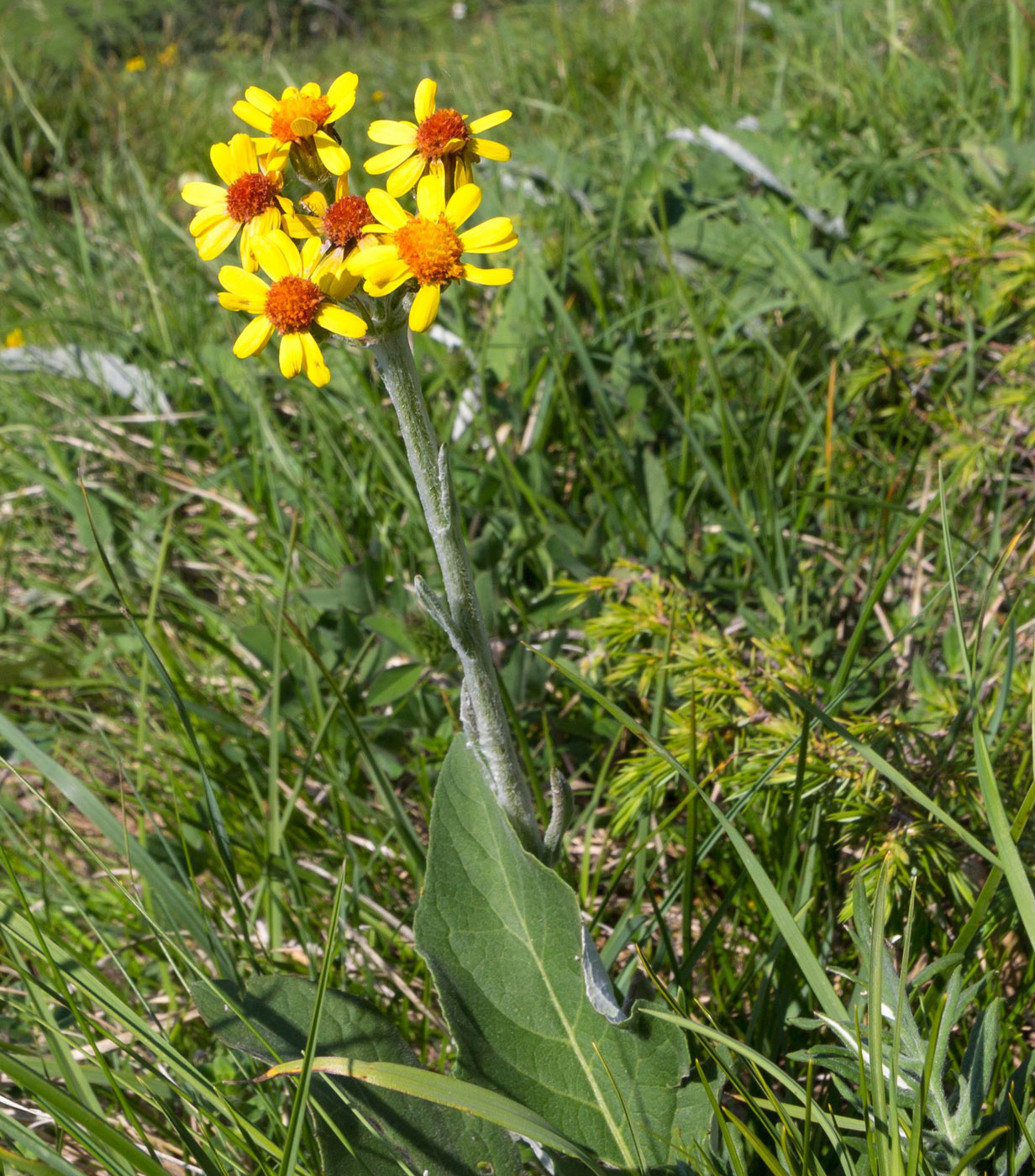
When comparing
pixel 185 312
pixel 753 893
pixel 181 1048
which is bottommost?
pixel 181 1048

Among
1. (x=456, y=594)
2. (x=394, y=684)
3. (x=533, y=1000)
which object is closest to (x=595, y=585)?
(x=394, y=684)

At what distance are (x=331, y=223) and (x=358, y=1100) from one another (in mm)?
1039

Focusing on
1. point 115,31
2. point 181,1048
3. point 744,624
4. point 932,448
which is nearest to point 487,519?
point 744,624

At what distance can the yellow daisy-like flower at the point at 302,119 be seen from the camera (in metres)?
1.14

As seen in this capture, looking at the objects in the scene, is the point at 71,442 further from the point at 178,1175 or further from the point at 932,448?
the point at 932,448

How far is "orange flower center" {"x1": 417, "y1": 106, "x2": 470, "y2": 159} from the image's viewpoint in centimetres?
115

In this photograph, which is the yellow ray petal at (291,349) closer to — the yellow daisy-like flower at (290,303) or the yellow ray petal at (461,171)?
the yellow daisy-like flower at (290,303)

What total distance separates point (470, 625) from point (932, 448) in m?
1.35

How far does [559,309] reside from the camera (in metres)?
2.21

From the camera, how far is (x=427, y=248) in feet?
3.40

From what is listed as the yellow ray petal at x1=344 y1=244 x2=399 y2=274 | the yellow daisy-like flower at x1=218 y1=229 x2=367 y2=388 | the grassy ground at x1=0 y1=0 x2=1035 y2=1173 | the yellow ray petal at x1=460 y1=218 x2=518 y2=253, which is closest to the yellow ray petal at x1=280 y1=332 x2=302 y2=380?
the yellow daisy-like flower at x1=218 y1=229 x2=367 y2=388

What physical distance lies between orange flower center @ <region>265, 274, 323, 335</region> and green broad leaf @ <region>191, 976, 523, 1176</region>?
30.6 inches

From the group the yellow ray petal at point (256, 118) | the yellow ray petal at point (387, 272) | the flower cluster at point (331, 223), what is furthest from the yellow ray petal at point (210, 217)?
the yellow ray petal at point (387, 272)

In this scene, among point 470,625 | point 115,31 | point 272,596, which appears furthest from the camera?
point 115,31
